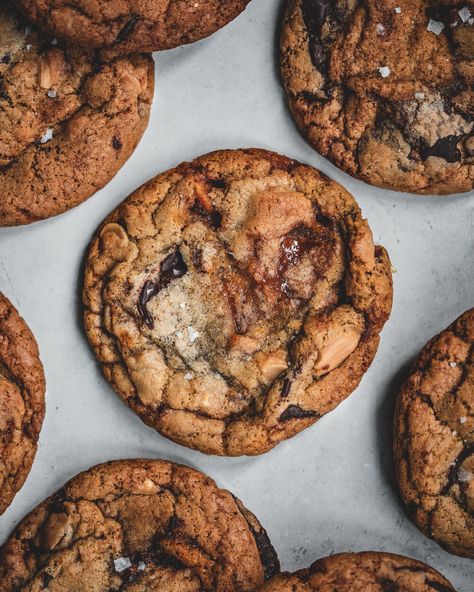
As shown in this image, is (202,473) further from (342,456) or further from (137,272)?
(137,272)

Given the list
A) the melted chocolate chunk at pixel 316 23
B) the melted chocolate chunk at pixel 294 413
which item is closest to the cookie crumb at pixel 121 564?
the melted chocolate chunk at pixel 294 413

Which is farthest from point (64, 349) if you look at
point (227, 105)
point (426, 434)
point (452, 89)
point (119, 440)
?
point (452, 89)

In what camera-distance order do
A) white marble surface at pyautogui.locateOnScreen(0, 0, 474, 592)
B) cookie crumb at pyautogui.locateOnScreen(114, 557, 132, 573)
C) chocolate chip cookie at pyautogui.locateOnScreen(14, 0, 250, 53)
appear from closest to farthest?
chocolate chip cookie at pyautogui.locateOnScreen(14, 0, 250, 53), cookie crumb at pyautogui.locateOnScreen(114, 557, 132, 573), white marble surface at pyautogui.locateOnScreen(0, 0, 474, 592)

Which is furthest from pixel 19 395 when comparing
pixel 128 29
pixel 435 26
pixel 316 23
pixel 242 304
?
pixel 435 26

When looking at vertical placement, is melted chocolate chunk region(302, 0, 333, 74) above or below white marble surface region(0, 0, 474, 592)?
above

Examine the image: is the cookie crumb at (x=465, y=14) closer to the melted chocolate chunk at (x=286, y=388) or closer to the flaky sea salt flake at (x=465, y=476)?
the melted chocolate chunk at (x=286, y=388)

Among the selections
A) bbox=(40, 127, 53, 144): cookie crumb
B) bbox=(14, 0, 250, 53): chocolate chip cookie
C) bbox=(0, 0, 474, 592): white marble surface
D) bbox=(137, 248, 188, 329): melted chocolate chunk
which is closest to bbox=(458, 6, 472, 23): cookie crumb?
bbox=(0, 0, 474, 592): white marble surface

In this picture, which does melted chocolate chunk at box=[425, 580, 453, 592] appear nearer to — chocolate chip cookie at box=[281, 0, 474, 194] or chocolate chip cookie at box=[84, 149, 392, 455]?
chocolate chip cookie at box=[84, 149, 392, 455]
